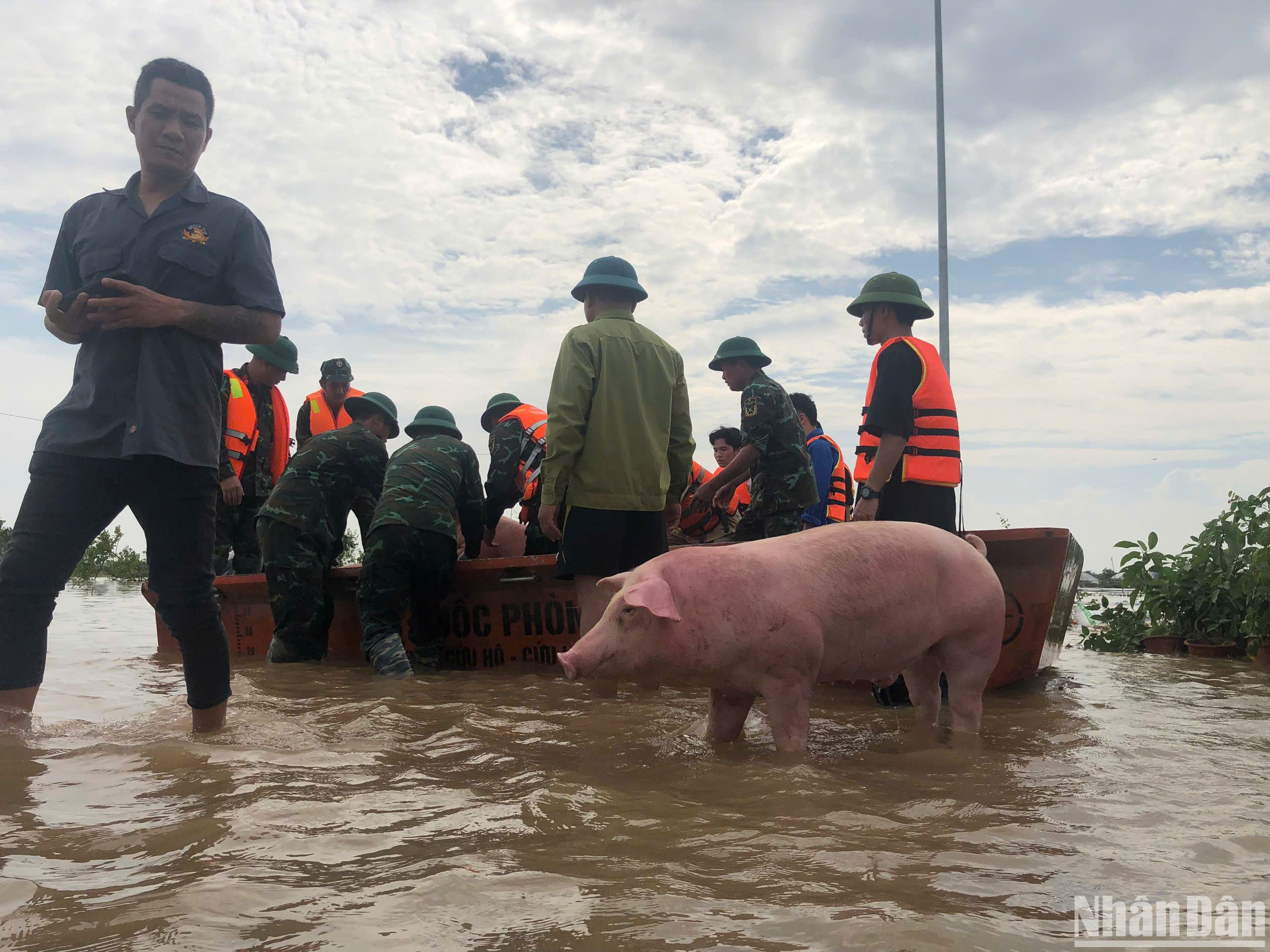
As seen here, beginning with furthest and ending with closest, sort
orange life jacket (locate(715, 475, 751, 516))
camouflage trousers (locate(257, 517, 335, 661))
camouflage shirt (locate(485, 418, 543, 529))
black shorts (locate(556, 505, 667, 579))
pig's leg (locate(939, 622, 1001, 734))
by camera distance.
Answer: orange life jacket (locate(715, 475, 751, 516)), camouflage shirt (locate(485, 418, 543, 529)), camouflage trousers (locate(257, 517, 335, 661)), black shorts (locate(556, 505, 667, 579)), pig's leg (locate(939, 622, 1001, 734))

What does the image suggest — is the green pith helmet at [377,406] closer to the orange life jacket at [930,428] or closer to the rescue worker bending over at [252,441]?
the rescue worker bending over at [252,441]

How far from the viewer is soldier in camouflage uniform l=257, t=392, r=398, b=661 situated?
7.11 meters

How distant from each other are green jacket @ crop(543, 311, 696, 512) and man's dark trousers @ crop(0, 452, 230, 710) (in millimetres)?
1916

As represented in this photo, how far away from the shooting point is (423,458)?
718 cm

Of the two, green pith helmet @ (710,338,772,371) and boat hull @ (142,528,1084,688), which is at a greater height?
green pith helmet @ (710,338,772,371)

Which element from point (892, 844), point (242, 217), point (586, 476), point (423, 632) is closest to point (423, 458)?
point (423, 632)

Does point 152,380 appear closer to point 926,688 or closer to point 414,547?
point 414,547

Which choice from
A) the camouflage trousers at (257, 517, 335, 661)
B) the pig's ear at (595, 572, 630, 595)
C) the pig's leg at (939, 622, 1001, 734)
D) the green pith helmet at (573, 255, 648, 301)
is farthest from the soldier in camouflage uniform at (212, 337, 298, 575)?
the pig's leg at (939, 622, 1001, 734)

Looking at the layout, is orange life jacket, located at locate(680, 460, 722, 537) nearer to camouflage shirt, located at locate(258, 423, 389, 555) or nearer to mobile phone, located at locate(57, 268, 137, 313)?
camouflage shirt, located at locate(258, 423, 389, 555)

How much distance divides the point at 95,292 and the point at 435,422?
4.20m

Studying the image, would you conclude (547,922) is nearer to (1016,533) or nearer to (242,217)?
(242,217)

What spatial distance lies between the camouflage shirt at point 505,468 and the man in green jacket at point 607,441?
211 cm

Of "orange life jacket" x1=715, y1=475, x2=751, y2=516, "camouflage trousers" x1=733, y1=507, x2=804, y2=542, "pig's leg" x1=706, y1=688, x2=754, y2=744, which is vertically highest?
"orange life jacket" x1=715, y1=475, x2=751, y2=516

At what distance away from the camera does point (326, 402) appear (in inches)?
397
